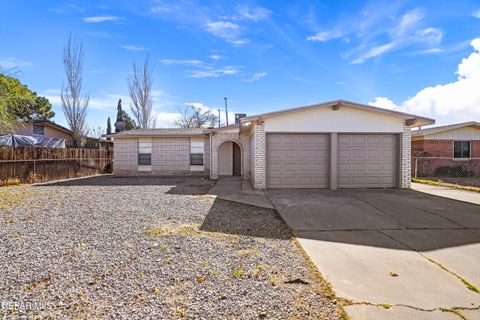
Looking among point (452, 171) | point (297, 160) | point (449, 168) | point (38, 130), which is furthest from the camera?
point (38, 130)

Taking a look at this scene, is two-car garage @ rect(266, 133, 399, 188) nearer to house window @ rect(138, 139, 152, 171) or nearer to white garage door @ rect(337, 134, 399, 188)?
white garage door @ rect(337, 134, 399, 188)

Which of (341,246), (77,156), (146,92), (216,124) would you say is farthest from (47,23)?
(216,124)

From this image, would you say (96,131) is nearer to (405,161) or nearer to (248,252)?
(405,161)

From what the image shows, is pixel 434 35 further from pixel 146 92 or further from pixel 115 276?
pixel 146 92

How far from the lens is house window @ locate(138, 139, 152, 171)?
681 inches

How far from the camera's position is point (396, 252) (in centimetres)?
398

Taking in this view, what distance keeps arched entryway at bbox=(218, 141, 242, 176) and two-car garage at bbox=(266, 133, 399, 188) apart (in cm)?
667

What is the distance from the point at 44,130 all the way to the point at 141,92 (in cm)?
1020

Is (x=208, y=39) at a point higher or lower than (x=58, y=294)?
higher

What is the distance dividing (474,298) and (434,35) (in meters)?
12.5

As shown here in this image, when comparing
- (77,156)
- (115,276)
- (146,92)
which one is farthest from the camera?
(146,92)

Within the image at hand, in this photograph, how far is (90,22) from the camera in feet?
37.8

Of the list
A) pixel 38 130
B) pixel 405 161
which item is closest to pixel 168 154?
pixel 405 161

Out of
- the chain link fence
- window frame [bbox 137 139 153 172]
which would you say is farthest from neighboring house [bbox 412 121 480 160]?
window frame [bbox 137 139 153 172]
